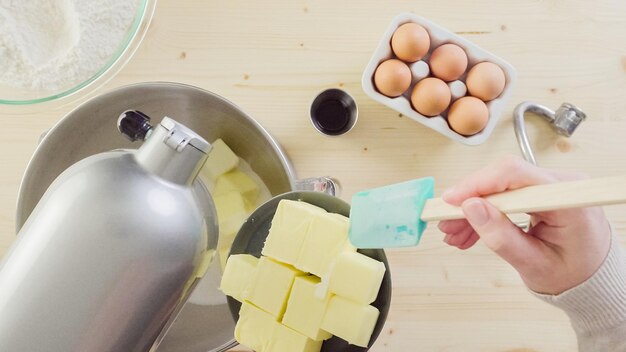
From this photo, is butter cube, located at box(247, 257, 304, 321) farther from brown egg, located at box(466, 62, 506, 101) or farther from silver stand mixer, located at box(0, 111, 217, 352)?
brown egg, located at box(466, 62, 506, 101)

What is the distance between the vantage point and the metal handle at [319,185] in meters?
0.75

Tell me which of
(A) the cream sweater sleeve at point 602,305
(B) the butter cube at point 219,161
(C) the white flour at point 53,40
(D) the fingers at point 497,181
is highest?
(C) the white flour at point 53,40

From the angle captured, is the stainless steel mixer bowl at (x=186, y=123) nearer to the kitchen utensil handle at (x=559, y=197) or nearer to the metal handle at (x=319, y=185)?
the metal handle at (x=319, y=185)

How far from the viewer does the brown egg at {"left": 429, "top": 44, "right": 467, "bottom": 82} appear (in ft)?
2.51

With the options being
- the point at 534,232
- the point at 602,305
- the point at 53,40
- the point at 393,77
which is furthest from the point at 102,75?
the point at 602,305

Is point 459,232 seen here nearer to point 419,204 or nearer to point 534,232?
point 534,232

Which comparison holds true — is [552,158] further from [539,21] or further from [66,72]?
[66,72]

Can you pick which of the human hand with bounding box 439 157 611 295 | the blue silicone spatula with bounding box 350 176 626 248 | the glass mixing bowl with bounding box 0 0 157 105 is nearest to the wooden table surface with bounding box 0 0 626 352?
the glass mixing bowl with bounding box 0 0 157 105

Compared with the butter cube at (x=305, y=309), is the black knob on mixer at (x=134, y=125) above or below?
above

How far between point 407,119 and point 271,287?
0.34 metres

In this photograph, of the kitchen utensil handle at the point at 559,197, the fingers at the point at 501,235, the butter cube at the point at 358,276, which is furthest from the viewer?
the butter cube at the point at 358,276

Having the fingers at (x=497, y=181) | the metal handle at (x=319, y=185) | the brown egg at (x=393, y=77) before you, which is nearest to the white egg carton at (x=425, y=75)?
the brown egg at (x=393, y=77)

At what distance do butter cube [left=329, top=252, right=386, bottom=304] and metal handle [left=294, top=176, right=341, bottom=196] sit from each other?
14 centimetres

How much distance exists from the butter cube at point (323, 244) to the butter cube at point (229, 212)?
0.18 meters
